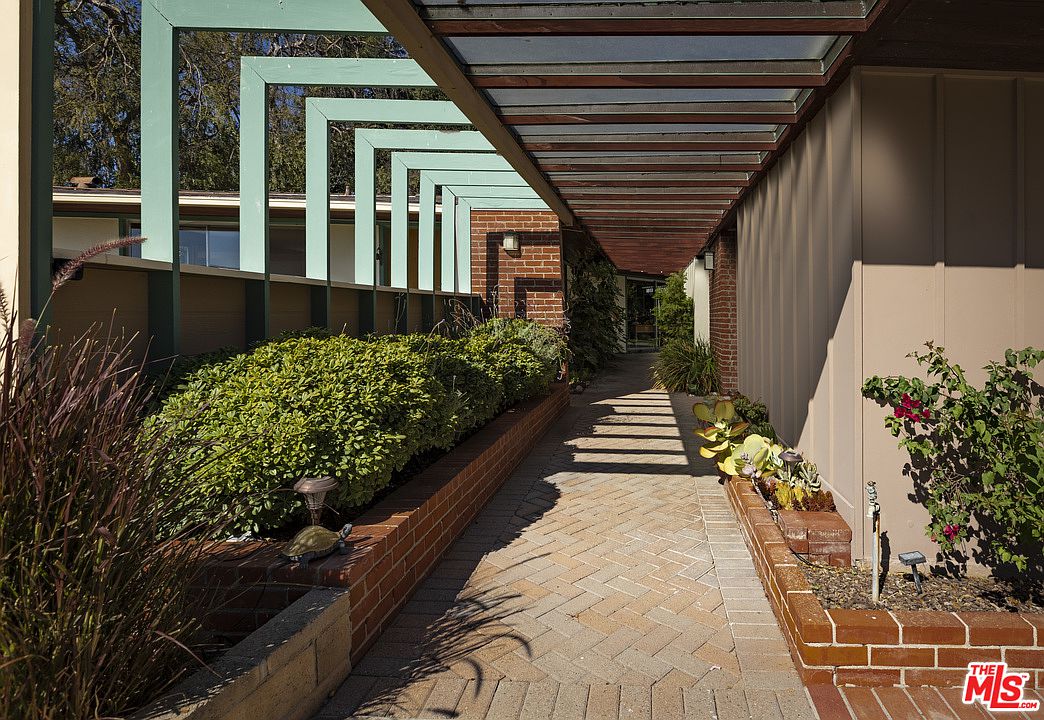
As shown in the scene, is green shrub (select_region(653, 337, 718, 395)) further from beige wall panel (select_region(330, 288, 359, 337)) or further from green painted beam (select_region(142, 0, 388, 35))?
green painted beam (select_region(142, 0, 388, 35))

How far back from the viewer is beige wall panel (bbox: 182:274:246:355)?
444 cm

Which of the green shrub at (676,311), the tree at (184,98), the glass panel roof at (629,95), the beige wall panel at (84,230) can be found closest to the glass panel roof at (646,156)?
the glass panel roof at (629,95)

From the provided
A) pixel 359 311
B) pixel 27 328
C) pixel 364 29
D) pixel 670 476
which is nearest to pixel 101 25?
pixel 359 311

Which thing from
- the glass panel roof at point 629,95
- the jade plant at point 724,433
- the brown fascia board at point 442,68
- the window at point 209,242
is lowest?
the jade plant at point 724,433

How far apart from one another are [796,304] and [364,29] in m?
3.27

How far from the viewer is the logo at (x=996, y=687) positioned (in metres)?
Answer: 2.49

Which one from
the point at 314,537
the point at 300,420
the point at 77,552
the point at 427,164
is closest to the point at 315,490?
the point at 314,537

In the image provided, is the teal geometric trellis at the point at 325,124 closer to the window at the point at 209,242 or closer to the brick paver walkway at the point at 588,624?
the brick paver walkway at the point at 588,624

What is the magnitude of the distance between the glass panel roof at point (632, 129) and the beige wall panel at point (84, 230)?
34.9 feet

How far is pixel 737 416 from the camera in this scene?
573 cm

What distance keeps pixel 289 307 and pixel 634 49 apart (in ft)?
11.3

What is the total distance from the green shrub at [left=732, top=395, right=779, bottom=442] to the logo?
2.61m

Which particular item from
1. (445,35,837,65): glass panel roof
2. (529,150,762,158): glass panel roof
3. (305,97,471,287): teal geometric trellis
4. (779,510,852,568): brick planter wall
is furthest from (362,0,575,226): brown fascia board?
(779,510,852,568): brick planter wall

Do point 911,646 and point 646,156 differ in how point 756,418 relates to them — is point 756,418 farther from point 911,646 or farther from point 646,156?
point 911,646
